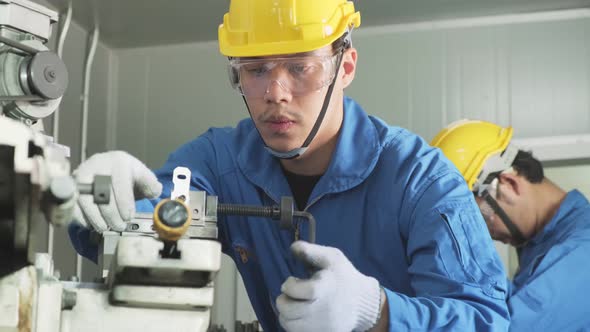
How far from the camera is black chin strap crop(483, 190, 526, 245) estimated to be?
2387 millimetres

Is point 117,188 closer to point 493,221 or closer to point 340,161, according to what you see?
point 340,161

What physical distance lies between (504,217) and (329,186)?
111cm

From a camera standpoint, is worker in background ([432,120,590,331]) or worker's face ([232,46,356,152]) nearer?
worker's face ([232,46,356,152])

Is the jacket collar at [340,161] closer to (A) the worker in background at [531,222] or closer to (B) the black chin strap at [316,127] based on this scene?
(B) the black chin strap at [316,127]

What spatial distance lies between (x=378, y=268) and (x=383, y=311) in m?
0.38

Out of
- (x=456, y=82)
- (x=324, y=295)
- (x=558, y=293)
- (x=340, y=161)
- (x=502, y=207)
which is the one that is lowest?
(x=558, y=293)

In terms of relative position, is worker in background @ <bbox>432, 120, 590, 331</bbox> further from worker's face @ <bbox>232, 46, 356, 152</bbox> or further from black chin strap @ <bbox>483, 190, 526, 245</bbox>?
worker's face @ <bbox>232, 46, 356, 152</bbox>

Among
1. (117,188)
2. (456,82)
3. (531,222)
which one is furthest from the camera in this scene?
(456,82)

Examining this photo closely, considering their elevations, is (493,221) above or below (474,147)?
below

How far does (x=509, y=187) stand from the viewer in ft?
7.85

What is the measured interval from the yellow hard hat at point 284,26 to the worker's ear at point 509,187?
111 cm

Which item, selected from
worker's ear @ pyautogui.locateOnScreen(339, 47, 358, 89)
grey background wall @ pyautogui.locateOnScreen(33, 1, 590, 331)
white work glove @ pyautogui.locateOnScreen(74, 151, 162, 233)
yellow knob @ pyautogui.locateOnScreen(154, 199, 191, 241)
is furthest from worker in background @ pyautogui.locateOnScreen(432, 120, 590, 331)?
yellow knob @ pyautogui.locateOnScreen(154, 199, 191, 241)

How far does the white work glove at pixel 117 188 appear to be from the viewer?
116cm

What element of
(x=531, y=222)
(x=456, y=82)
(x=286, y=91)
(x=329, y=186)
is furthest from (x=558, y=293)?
(x=456, y=82)
